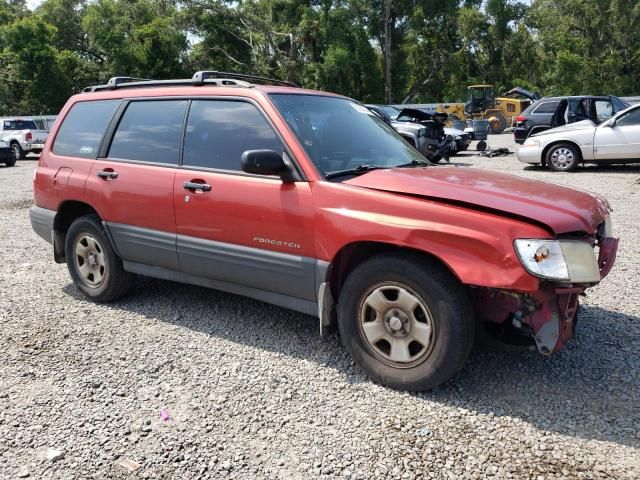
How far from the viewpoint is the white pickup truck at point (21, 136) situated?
21.5 metres

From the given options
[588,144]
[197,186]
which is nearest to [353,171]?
[197,186]

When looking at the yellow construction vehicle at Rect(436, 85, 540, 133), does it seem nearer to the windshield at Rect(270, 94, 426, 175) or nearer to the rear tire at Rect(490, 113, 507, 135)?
the rear tire at Rect(490, 113, 507, 135)

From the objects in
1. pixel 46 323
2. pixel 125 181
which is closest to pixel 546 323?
pixel 125 181

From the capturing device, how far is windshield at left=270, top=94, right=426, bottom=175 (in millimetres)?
3734

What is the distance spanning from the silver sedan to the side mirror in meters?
10.9

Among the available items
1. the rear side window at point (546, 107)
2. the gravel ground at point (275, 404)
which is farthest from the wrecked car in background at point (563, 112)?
the gravel ground at point (275, 404)

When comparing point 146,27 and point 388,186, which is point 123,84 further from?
point 146,27

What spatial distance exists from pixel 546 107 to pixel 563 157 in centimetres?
536

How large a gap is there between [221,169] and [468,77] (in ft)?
143

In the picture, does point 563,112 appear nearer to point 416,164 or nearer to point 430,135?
point 430,135

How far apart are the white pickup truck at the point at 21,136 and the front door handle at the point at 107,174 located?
763 inches

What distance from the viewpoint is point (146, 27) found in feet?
133

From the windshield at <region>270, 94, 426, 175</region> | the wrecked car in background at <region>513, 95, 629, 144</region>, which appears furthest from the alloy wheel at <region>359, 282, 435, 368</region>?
the wrecked car in background at <region>513, 95, 629, 144</region>

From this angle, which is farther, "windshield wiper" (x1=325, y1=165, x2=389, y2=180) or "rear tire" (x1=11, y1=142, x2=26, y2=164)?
"rear tire" (x1=11, y1=142, x2=26, y2=164)
